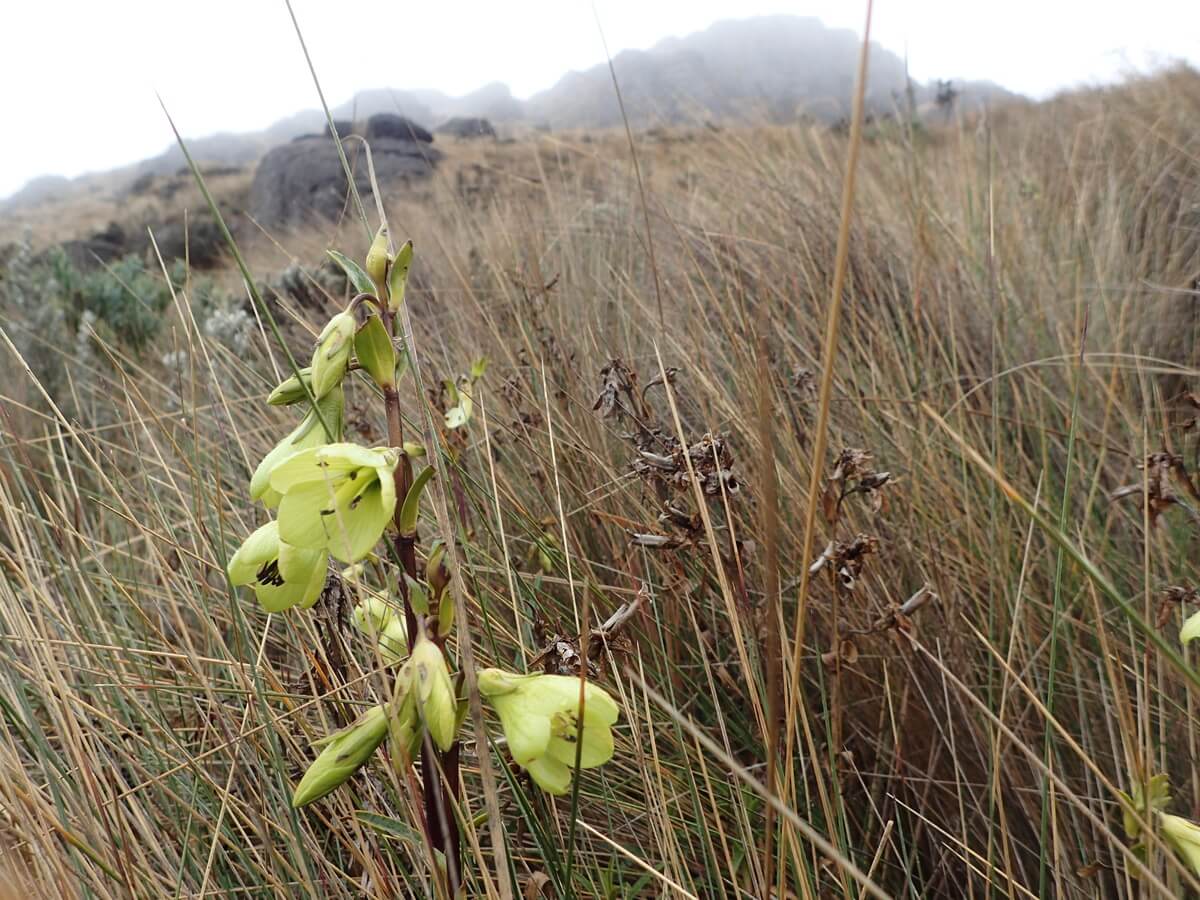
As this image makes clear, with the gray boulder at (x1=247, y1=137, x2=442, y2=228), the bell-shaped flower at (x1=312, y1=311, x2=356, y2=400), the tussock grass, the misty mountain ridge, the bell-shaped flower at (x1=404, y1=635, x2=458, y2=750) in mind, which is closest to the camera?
the bell-shaped flower at (x1=404, y1=635, x2=458, y2=750)

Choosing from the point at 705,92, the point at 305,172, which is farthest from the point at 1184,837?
the point at 305,172

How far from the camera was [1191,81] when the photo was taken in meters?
4.46

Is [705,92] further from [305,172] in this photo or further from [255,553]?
[305,172]

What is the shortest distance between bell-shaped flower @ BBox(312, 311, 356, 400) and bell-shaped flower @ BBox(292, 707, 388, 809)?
0.28 meters

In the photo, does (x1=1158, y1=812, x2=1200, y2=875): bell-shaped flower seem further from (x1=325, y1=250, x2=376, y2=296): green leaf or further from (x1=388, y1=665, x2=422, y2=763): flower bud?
(x1=325, y1=250, x2=376, y2=296): green leaf

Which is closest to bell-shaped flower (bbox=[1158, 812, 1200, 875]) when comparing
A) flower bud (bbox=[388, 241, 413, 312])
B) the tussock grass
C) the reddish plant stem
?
the tussock grass

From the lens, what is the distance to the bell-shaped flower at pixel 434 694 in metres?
0.56

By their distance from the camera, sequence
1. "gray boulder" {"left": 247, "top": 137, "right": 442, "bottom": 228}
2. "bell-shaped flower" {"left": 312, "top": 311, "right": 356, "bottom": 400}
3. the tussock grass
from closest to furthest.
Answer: "bell-shaped flower" {"left": 312, "top": 311, "right": 356, "bottom": 400}
the tussock grass
"gray boulder" {"left": 247, "top": 137, "right": 442, "bottom": 228}

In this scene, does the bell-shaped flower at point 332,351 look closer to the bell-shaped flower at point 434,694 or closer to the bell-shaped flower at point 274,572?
the bell-shaped flower at point 274,572

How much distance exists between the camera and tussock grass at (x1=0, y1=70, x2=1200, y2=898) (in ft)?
2.81

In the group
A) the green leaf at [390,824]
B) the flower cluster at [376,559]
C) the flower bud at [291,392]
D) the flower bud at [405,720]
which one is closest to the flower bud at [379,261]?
the flower cluster at [376,559]

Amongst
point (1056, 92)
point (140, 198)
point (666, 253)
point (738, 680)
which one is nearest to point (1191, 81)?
point (1056, 92)

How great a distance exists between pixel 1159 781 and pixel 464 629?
0.70m

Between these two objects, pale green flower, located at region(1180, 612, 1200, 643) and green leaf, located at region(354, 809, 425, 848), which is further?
pale green flower, located at region(1180, 612, 1200, 643)
